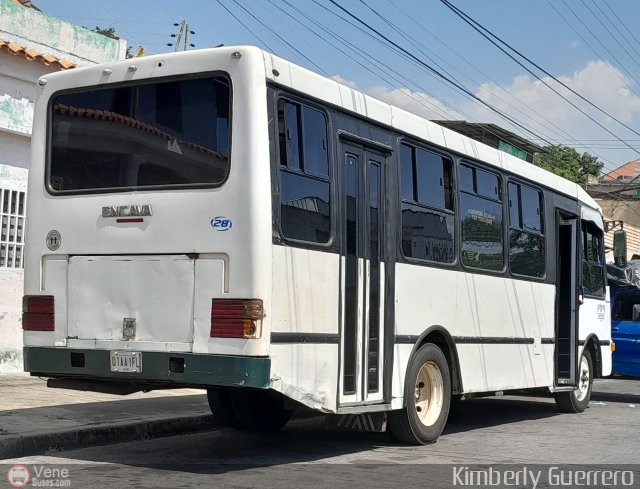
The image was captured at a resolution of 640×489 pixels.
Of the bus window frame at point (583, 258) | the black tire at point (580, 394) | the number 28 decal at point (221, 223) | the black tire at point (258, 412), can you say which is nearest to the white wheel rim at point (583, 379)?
the black tire at point (580, 394)

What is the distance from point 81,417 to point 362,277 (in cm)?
334

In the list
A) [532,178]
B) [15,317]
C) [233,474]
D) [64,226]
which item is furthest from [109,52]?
[233,474]

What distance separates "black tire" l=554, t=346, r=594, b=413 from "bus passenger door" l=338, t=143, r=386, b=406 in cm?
541

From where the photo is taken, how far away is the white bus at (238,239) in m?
7.52

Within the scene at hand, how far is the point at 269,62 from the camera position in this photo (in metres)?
7.72

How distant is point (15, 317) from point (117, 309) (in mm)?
6860

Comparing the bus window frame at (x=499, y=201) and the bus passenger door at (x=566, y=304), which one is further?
the bus passenger door at (x=566, y=304)

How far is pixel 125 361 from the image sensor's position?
307 inches

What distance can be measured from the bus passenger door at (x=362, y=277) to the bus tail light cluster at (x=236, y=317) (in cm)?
121

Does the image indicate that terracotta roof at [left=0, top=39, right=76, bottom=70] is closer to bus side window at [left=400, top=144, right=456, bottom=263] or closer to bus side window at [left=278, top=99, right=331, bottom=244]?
bus side window at [left=400, top=144, right=456, bottom=263]

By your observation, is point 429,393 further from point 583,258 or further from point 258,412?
point 583,258
